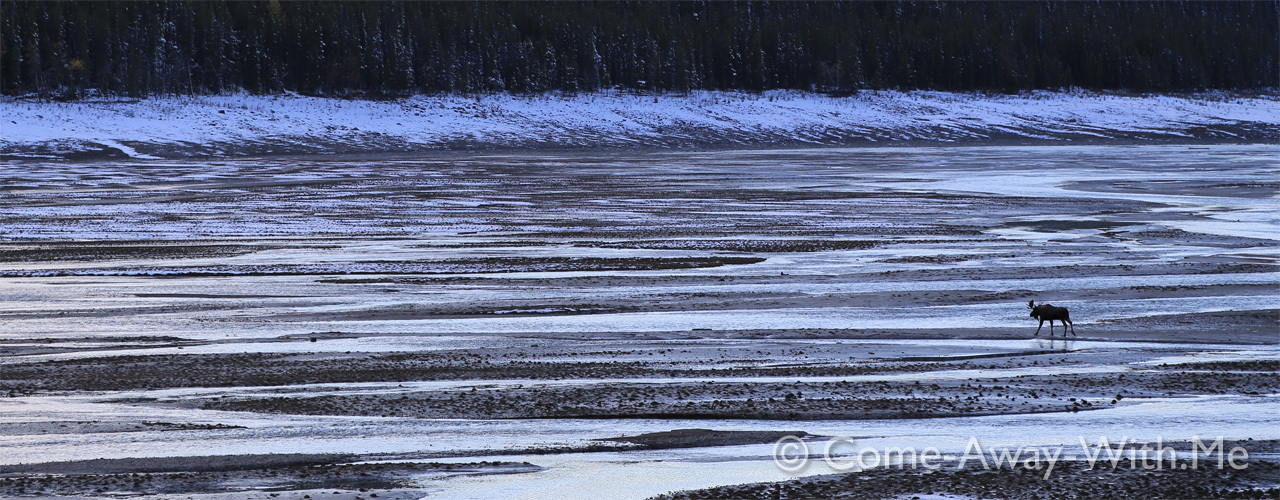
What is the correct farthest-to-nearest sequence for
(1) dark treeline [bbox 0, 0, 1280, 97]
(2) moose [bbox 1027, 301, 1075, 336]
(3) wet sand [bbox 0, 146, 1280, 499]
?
(1) dark treeline [bbox 0, 0, 1280, 97] < (2) moose [bbox 1027, 301, 1075, 336] < (3) wet sand [bbox 0, 146, 1280, 499]

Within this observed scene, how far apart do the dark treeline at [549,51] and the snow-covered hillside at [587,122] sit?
905 cm

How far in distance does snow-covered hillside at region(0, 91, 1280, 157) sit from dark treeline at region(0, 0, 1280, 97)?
29.7 feet

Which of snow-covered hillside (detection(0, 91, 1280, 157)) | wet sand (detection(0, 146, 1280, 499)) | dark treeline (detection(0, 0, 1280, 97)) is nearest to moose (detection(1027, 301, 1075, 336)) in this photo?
wet sand (detection(0, 146, 1280, 499))

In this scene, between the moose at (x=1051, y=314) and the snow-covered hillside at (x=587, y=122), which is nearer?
the moose at (x=1051, y=314)

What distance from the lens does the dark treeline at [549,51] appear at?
3305 inches

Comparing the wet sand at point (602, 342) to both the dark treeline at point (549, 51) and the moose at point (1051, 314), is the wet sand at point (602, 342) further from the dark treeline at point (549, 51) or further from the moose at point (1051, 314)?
the dark treeline at point (549, 51)

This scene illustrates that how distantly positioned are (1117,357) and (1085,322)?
1.77 meters

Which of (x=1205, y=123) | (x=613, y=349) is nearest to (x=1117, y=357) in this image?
(x=613, y=349)

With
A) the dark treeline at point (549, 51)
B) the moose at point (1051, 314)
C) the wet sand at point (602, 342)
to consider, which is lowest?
the wet sand at point (602, 342)

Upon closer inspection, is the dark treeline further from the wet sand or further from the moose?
the moose

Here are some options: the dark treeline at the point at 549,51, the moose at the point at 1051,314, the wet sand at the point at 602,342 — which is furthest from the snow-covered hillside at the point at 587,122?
the moose at the point at 1051,314

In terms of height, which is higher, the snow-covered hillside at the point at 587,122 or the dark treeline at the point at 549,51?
the dark treeline at the point at 549,51

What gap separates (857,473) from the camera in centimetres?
687

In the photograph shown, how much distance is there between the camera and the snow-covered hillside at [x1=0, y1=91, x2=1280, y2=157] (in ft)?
197
